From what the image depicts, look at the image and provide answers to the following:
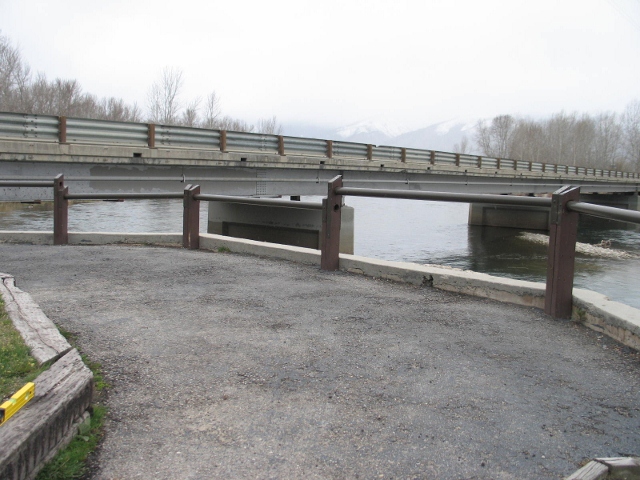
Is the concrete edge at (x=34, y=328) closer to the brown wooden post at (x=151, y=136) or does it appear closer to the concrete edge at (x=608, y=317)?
the concrete edge at (x=608, y=317)

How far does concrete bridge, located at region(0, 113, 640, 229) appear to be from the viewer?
51.9 feet

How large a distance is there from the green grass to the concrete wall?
59.4 feet

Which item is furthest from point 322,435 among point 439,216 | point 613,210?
point 439,216

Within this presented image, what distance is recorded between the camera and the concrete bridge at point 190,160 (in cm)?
1583

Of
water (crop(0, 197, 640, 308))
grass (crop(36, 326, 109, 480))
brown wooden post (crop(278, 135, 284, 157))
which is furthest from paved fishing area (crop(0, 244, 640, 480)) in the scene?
brown wooden post (crop(278, 135, 284, 157))

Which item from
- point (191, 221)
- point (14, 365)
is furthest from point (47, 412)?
point (191, 221)

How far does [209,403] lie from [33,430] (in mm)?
934

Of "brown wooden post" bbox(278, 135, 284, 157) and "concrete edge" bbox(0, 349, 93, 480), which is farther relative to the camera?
"brown wooden post" bbox(278, 135, 284, 157)

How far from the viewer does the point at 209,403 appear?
306 cm

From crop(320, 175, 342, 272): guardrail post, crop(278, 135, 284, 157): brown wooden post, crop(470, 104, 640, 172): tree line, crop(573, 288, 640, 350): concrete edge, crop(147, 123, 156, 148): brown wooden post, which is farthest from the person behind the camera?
crop(470, 104, 640, 172): tree line

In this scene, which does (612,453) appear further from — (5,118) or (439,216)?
(439,216)

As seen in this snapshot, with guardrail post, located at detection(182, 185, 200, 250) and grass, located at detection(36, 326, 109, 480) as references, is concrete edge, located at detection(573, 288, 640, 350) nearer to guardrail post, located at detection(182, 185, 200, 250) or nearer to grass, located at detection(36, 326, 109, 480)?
grass, located at detection(36, 326, 109, 480)

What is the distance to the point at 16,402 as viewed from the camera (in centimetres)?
240

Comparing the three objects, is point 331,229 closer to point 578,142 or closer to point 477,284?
point 477,284
